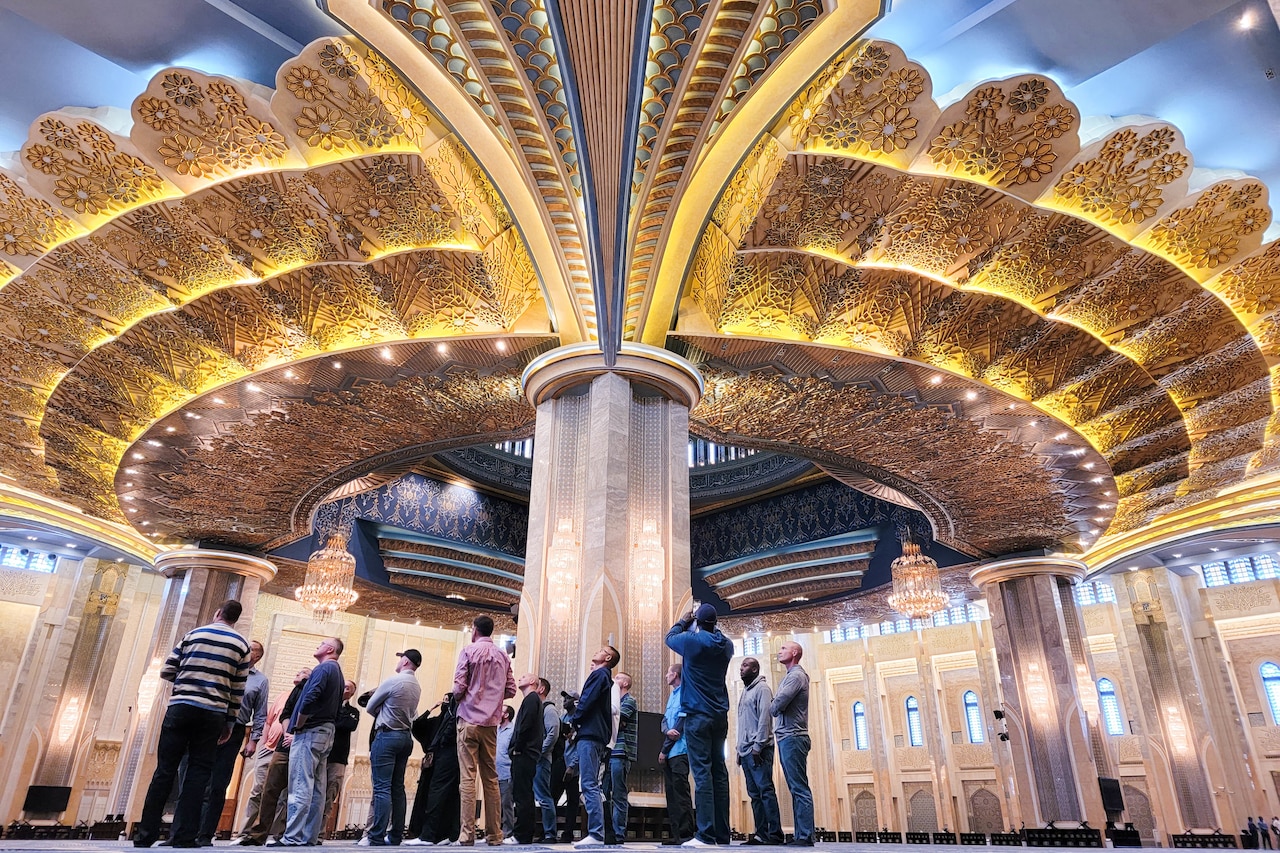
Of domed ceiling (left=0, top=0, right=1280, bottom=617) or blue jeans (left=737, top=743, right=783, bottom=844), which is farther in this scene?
domed ceiling (left=0, top=0, right=1280, bottom=617)

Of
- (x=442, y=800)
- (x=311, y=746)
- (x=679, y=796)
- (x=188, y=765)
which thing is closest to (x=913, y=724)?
(x=679, y=796)

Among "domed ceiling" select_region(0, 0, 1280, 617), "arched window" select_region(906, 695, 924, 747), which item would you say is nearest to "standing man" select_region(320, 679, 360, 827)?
"domed ceiling" select_region(0, 0, 1280, 617)

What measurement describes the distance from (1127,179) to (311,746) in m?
8.51

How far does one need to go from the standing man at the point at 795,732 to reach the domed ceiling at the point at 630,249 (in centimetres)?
397

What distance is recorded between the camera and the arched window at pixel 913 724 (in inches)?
837

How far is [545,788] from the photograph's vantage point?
5.58 meters

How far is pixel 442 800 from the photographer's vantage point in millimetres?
5297

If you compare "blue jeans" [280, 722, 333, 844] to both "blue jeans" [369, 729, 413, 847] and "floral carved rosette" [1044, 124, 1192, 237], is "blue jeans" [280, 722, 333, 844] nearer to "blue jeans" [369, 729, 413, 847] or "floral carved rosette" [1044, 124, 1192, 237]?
"blue jeans" [369, 729, 413, 847]

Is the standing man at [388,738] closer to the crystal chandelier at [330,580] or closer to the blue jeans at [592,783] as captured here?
the blue jeans at [592,783]

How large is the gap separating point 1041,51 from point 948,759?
1861 centimetres

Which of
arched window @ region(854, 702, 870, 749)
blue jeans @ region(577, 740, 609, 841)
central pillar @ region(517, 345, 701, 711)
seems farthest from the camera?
arched window @ region(854, 702, 870, 749)

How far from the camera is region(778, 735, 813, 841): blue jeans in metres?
5.30

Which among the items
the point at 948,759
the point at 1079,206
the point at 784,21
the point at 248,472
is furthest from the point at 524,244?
the point at 948,759

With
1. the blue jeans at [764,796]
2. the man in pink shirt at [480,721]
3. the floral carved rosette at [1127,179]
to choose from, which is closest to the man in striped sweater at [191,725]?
the man in pink shirt at [480,721]
